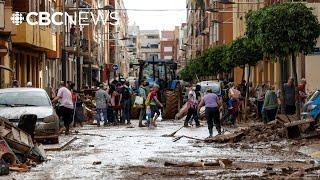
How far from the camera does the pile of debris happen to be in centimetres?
2344

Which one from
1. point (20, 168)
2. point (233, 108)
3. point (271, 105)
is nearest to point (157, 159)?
point (20, 168)

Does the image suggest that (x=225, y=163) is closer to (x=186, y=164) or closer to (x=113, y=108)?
(x=186, y=164)

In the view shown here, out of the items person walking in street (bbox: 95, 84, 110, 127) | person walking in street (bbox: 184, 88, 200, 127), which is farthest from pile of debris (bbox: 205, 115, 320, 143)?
person walking in street (bbox: 95, 84, 110, 127)

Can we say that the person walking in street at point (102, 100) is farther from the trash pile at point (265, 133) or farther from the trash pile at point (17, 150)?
the trash pile at point (17, 150)

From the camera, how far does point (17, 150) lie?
1770cm

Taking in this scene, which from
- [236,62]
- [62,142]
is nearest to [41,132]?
[62,142]

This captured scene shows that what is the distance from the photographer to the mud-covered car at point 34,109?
916 inches

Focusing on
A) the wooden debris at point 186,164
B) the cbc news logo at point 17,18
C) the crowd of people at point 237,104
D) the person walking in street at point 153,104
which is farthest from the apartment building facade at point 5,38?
the wooden debris at point 186,164

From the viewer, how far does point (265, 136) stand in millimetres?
24703

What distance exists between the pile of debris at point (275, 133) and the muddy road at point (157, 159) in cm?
72

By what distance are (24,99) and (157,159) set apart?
720 centimetres

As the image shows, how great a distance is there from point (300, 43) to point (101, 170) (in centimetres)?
1407

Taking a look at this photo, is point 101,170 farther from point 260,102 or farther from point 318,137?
point 260,102

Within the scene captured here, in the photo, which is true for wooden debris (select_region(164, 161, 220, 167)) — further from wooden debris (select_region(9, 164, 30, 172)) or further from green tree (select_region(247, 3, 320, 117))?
green tree (select_region(247, 3, 320, 117))
